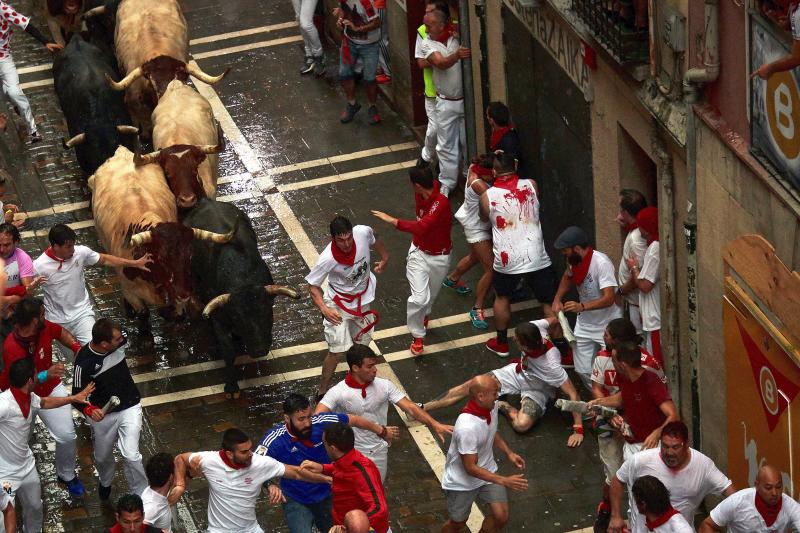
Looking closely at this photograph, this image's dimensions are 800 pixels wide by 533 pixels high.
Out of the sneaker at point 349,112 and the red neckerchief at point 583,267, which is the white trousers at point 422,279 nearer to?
the red neckerchief at point 583,267

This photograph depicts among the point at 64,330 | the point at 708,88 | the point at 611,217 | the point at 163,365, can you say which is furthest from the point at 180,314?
the point at 708,88

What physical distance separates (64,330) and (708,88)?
5851mm

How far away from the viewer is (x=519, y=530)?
41.5 feet

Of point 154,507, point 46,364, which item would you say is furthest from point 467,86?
point 154,507

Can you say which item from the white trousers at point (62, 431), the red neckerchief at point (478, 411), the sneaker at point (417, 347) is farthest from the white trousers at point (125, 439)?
the sneaker at point (417, 347)

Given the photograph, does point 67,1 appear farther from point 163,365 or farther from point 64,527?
point 64,527

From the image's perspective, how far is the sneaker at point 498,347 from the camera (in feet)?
49.8

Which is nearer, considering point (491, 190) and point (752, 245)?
point (752, 245)

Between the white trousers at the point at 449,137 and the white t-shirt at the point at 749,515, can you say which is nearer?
the white t-shirt at the point at 749,515

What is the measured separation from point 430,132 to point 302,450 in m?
7.49

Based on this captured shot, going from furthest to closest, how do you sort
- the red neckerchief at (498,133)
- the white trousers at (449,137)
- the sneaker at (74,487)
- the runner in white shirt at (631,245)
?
the white trousers at (449,137)
the red neckerchief at (498,133)
the sneaker at (74,487)
the runner in white shirt at (631,245)

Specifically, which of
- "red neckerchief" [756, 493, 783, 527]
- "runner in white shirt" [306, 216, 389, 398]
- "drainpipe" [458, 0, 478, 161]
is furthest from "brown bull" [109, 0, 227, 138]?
"red neckerchief" [756, 493, 783, 527]

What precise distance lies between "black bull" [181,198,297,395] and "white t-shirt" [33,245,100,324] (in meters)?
1.18

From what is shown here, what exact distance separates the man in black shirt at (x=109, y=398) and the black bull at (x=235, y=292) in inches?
82.6
